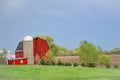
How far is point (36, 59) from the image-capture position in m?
56.9

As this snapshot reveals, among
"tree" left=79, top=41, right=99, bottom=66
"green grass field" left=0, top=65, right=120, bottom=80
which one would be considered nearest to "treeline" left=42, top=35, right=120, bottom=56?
"tree" left=79, top=41, right=99, bottom=66

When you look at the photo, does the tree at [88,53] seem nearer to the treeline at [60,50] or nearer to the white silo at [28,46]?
the white silo at [28,46]

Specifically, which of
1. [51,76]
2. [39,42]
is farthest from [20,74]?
[39,42]

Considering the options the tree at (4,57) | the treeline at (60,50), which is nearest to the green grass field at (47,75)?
the tree at (4,57)

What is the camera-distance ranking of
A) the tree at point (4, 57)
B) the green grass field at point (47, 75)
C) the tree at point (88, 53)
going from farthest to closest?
the tree at point (88, 53) → the tree at point (4, 57) → the green grass field at point (47, 75)

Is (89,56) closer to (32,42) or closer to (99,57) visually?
(99,57)

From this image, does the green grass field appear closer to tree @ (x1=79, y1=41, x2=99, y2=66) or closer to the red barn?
tree @ (x1=79, y1=41, x2=99, y2=66)

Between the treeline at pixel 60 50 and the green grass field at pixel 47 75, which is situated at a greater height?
the treeline at pixel 60 50

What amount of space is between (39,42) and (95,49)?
33.7 feet

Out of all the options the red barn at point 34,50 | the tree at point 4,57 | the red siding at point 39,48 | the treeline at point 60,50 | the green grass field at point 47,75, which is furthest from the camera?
the treeline at point 60,50

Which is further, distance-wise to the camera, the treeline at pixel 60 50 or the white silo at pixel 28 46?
the treeline at pixel 60 50

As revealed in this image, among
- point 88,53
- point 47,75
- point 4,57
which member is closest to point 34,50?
point 4,57

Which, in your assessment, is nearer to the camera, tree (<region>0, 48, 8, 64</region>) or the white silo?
tree (<region>0, 48, 8, 64</region>)

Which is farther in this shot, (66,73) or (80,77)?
(66,73)
